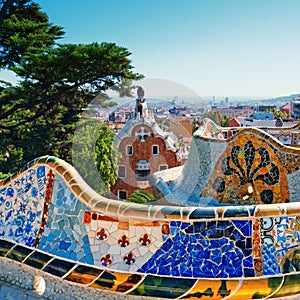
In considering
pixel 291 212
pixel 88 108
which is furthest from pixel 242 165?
pixel 88 108

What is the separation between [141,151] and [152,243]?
10748 millimetres

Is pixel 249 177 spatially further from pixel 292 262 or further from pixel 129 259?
pixel 129 259

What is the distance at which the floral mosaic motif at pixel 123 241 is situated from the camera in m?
2.06

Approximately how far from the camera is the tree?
929 cm

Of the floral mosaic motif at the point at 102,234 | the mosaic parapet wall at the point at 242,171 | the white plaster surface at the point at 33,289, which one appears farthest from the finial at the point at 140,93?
the floral mosaic motif at the point at 102,234

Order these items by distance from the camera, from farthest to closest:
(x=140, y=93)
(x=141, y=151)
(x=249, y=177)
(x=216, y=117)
Result: 1. (x=216, y=117)
2. (x=141, y=151)
3. (x=140, y=93)
4. (x=249, y=177)

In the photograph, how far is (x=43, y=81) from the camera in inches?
382

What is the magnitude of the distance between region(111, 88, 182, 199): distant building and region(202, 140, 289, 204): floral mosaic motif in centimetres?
679

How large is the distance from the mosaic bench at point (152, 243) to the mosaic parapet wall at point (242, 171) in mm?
3071

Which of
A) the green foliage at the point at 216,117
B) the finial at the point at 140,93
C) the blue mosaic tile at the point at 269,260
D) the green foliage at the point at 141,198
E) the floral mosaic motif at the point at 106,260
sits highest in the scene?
the finial at the point at 140,93

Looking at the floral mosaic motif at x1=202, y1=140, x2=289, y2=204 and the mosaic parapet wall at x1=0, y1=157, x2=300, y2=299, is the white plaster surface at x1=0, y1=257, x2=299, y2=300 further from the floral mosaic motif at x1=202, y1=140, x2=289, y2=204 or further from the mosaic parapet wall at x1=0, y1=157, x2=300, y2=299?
the floral mosaic motif at x1=202, y1=140, x2=289, y2=204

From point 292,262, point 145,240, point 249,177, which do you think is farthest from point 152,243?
point 249,177

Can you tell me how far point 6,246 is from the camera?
96.7 inches

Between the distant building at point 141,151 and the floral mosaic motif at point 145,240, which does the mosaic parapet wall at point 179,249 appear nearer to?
the floral mosaic motif at point 145,240
